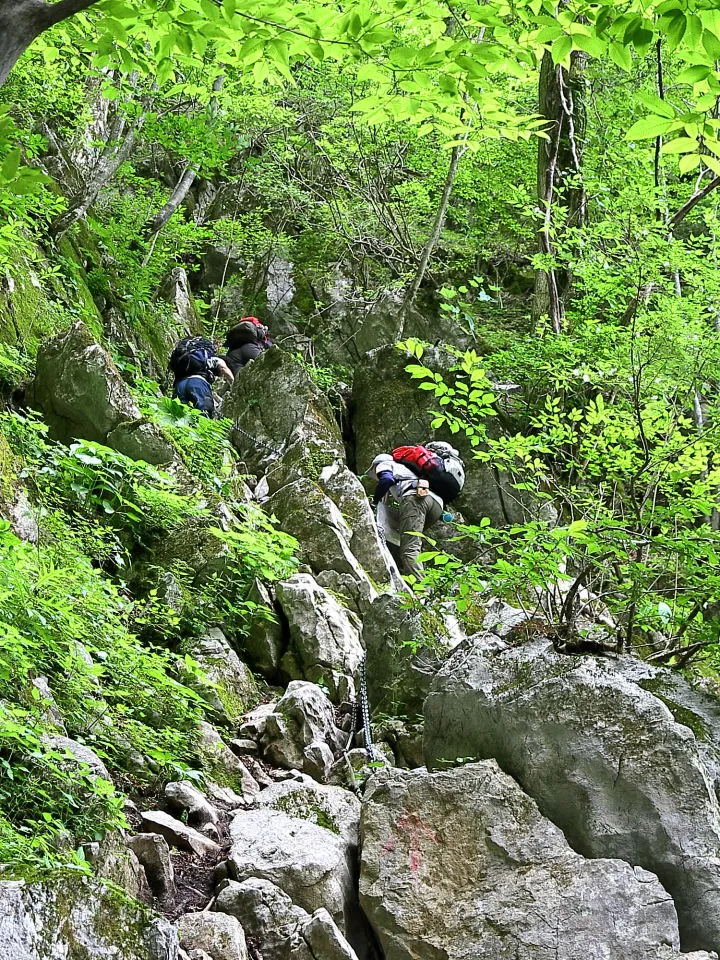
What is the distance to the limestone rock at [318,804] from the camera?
5.22 metres

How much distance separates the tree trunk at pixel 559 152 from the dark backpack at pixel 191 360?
18.8 ft

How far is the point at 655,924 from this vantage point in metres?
4.15

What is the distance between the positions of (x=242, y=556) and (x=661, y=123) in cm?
643

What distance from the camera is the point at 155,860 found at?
4.31 metres

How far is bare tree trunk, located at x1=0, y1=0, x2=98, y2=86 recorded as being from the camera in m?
2.62

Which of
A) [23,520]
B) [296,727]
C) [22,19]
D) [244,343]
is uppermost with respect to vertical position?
[22,19]

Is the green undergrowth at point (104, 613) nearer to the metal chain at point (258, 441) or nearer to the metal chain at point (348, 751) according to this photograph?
the metal chain at point (348, 751)

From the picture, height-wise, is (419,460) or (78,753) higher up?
(78,753)

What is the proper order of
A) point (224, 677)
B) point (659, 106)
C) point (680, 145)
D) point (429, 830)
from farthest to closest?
1. point (224, 677)
2. point (429, 830)
3. point (680, 145)
4. point (659, 106)

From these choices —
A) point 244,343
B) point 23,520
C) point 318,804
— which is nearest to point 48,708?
point 318,804

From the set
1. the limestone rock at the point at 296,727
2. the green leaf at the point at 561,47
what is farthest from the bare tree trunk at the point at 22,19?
the limestone rock at the point at 296,727

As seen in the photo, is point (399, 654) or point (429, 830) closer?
point (429, 830)

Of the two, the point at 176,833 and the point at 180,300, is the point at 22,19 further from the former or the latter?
the point at 180,300

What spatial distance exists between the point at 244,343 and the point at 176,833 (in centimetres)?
1247
